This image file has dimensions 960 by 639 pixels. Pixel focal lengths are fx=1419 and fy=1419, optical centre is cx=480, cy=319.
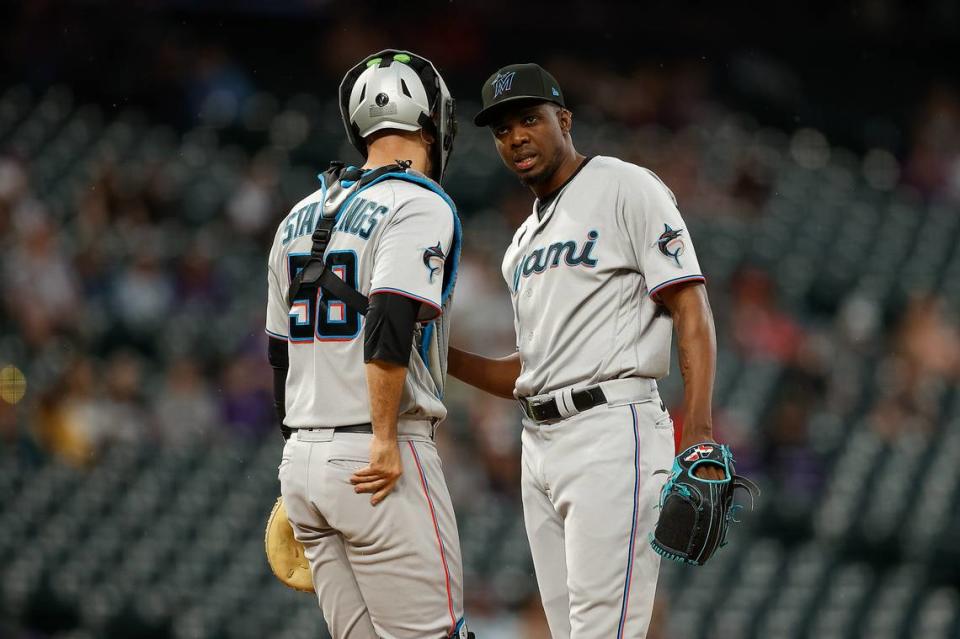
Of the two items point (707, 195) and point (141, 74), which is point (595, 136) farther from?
point (141, 74)

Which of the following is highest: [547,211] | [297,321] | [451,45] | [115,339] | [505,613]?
[451,45]

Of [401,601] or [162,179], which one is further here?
[162,179]

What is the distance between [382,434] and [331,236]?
0.49m

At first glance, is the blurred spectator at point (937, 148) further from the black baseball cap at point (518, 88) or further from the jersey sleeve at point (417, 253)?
the jersey sleeve at point (417, 253)

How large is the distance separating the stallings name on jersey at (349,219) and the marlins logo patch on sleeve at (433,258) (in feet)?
0.45

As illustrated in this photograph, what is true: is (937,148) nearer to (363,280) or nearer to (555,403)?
(555,403)

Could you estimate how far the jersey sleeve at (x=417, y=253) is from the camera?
10.5 ft

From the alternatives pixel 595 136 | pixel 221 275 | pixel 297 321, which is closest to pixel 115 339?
pixel 221 275

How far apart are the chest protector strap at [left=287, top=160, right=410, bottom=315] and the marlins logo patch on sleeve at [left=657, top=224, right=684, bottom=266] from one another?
2.10 ft

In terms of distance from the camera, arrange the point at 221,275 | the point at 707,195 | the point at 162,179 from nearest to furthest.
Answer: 1. the point at 221,275
2. the point at 162,179
3. the point at 707,195

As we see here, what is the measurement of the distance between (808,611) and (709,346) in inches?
167

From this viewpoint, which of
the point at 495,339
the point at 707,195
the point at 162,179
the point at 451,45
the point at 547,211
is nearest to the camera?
the point at 547,211

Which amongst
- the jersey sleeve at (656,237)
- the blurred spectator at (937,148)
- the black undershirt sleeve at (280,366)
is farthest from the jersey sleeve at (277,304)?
the blurred spectator at (937,148)

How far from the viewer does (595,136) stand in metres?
10.4
